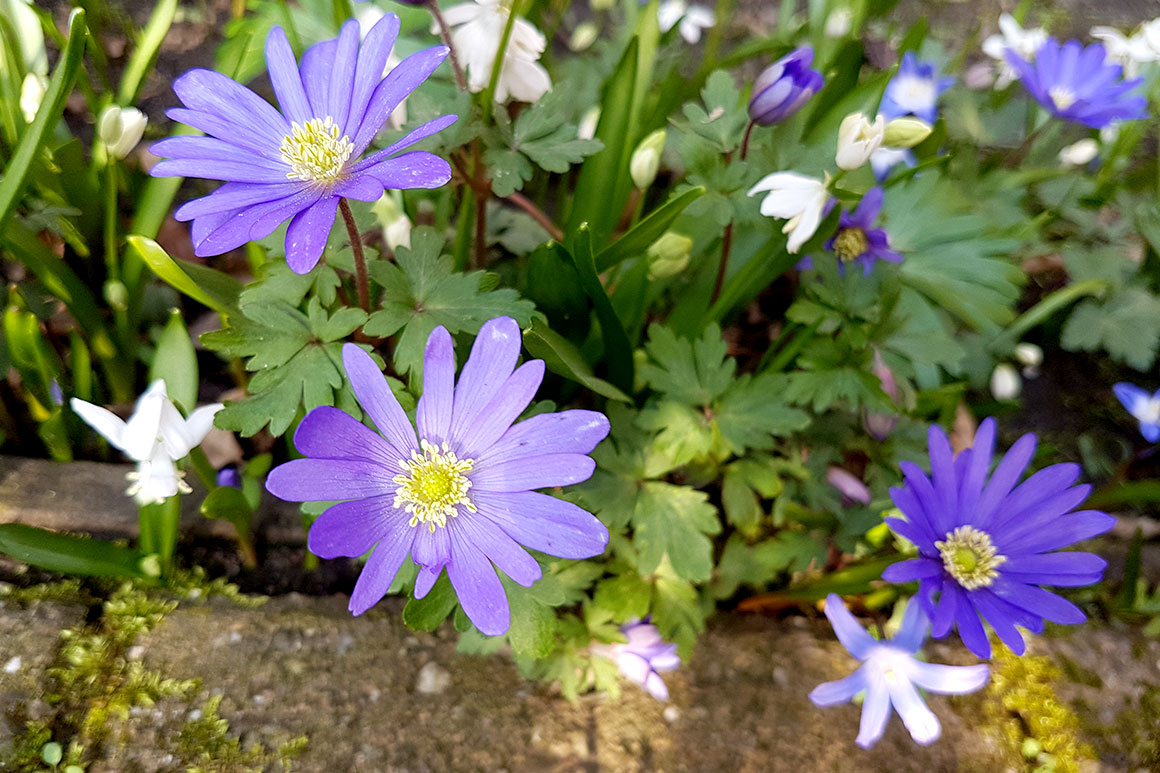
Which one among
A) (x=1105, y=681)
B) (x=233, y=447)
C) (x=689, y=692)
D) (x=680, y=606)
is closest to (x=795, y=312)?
(x=680, y=606)

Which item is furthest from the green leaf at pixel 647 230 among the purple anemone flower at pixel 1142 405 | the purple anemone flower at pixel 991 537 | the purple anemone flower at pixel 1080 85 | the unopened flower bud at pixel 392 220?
the purple anemone flower at pixel 1142 405

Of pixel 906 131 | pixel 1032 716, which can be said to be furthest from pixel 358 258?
pixel 1032 716

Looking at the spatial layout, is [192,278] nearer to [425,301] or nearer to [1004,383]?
[425,301]

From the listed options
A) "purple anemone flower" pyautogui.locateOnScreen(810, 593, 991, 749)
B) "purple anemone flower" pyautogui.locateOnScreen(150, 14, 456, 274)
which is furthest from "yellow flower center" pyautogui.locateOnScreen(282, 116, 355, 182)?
"purple anemone flower" pyautogui.locateOnScreen(810, 593, 991, 749)

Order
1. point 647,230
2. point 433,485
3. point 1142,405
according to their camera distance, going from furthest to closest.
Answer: point 1142,405
point 647,230
point 433,485

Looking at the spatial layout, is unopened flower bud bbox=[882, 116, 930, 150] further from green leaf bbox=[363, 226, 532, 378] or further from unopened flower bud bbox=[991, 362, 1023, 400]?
unopened flower bud bbox=[991, 362, 1023, 400]

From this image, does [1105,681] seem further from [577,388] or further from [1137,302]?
[577,388]

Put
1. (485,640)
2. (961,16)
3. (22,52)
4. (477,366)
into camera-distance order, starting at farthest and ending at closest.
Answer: (961,16) → (22,52) → (485,640) → (477,366)
